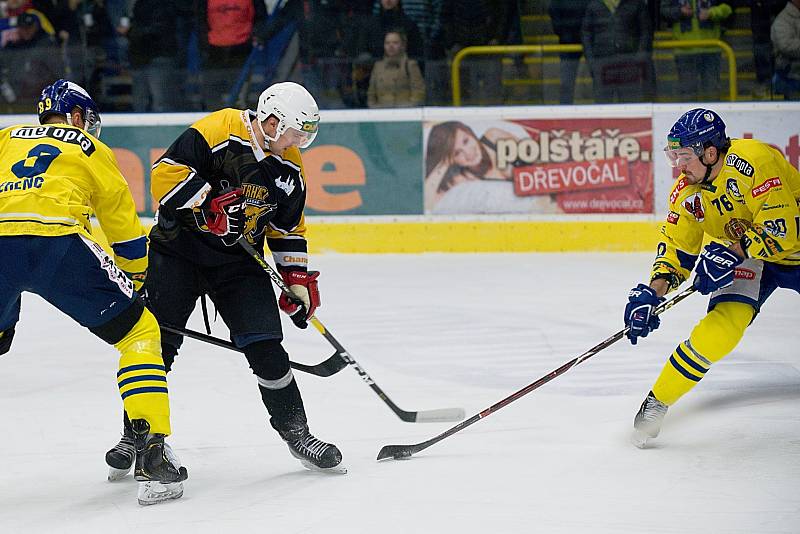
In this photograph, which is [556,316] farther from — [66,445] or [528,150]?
[66,445]

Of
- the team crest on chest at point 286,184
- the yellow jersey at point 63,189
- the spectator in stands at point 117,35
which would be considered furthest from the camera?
the spectator in stands at point 117,35

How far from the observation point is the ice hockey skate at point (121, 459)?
3.03 meters

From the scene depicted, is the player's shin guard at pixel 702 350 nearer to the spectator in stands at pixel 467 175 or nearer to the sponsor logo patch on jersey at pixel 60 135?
the sponsor logo patch on jersey at pixel 60 135

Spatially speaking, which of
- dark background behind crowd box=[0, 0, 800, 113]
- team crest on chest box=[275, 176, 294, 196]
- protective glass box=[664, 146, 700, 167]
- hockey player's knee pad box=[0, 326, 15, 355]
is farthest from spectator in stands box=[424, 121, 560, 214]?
hockey player's knee pad box=[0, 326, 15, 355]

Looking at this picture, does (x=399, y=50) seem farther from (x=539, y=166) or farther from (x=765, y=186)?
(x=765, y=186)

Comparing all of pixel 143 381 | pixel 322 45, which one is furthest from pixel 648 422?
pixel 322 45

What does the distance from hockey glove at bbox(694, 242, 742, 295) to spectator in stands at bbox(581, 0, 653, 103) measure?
381 cm

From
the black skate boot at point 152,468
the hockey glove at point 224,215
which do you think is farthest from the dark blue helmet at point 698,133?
the black skate boot at point 152,468

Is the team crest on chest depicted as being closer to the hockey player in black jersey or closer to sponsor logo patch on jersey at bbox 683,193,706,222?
the hockey player in black jersey

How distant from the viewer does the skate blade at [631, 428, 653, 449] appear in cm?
329

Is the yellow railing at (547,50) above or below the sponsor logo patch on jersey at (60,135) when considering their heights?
below

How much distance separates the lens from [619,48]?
7.06 meters

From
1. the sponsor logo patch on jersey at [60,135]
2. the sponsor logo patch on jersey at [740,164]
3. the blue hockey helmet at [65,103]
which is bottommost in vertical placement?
the sponsor logo patch on jersey at [740,164]

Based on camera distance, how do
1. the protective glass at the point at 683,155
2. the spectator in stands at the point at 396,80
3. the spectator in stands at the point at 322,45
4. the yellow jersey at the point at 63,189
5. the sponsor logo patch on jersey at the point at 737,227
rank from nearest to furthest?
the yellow jersey at the point at 63,189 < the protective glass at the point at 683,155 < the sponsor logo patch on jersey at the point at 737,227 < the spectator in stands at the point at 396,80 < the spectator in stands at the point at 322,45
